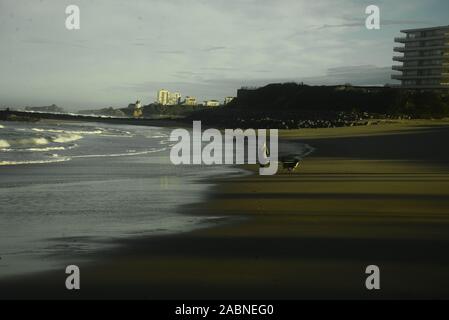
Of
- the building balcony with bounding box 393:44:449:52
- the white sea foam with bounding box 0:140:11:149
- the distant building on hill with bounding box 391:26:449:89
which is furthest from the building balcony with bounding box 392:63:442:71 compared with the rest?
the white sea foam with bounding box 0:140:11:149

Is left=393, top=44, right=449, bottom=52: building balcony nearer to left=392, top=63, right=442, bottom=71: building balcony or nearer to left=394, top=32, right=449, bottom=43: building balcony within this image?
left=394, top=32, right=449, bottom=43: building balcony

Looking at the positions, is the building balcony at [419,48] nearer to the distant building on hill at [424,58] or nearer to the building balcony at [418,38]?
the distant building on hill at [424,58]

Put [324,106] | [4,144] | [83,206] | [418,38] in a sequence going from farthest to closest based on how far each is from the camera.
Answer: [324,106]
[418,38]
[4,144]
[83,206]

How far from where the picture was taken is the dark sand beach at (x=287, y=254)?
5770 millimetres

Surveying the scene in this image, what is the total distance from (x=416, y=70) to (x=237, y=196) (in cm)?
8728

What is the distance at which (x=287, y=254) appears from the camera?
7180mm

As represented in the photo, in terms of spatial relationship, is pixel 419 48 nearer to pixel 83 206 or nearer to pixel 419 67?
pixel 419 67

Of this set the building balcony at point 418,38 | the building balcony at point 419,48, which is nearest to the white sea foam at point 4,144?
the building balcony at point 419,48

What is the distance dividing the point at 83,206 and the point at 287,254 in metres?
5.52

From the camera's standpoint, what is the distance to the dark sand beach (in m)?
5.77

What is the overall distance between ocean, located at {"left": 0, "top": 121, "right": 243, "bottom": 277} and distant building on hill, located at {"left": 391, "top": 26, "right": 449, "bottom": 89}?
254 feet

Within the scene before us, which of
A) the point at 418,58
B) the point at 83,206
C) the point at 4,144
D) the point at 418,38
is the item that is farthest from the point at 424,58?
the point at 83,206
